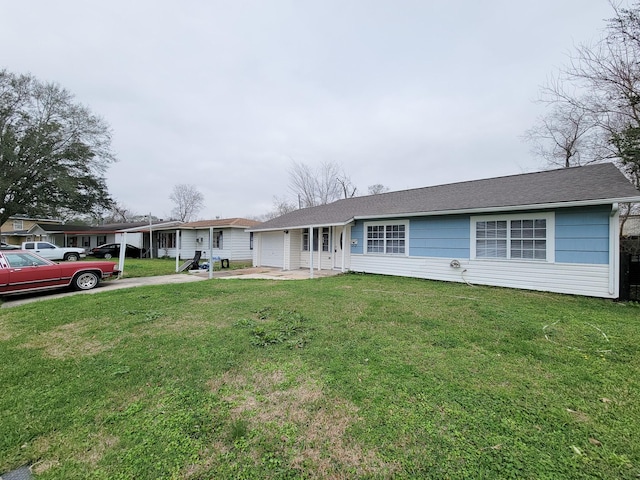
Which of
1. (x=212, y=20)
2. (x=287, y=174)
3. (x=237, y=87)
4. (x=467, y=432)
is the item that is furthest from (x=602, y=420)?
(x=287, y=174)

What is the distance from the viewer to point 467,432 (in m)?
2.20

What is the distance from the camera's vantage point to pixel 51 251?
743 inches

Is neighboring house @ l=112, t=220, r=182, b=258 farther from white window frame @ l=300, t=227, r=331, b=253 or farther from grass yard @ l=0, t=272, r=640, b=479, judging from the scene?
grass yard @ l=0, t=272, r=640, b=479

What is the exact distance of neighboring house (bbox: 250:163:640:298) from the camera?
23.1 feet

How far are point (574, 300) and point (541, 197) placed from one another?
286 cm

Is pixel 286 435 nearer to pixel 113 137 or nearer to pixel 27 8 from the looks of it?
pixel 27 8

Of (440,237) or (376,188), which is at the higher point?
(376,188)

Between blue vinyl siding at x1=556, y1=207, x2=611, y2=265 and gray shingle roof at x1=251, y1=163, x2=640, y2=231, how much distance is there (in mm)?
476

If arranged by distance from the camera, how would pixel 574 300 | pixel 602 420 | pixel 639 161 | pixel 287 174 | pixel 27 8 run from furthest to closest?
pixel 287 174, pixel 27 8, pixel 639 161, pixel 574 300, pixel 602 420

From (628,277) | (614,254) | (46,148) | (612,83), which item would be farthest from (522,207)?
(46,148)

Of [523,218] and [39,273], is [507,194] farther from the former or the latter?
[39,273]

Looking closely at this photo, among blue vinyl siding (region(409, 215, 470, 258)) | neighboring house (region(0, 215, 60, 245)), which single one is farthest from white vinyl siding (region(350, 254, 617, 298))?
neighboring house (region(0, 215, 60, 245))

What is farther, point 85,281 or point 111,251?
point 111,251

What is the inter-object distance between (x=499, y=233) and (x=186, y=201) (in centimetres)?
4742
